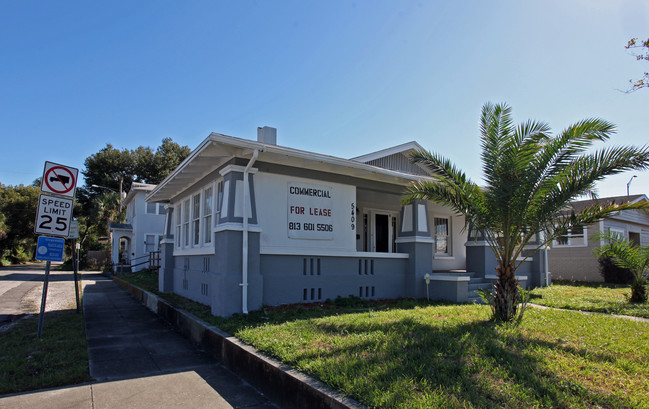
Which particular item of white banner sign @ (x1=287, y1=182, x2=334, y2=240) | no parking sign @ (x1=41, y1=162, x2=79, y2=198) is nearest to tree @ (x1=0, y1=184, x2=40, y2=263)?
no parking sign @ (x1=41, y1=162, x2=79, y2=198)

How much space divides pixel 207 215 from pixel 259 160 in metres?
2.52

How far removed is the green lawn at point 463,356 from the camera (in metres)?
3.74

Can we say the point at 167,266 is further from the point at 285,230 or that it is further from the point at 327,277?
the point at 327,277

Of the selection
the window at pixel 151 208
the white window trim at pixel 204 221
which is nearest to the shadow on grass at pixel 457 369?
the white window trim at pixel 204 221

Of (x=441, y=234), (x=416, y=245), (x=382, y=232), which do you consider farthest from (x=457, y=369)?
(x=441, y=234)

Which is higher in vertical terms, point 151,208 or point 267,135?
point 267,135

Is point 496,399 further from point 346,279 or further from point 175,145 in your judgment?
point 175,145

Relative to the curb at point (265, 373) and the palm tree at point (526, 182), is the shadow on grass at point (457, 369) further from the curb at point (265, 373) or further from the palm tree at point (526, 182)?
the palm tree at point (526, 182)

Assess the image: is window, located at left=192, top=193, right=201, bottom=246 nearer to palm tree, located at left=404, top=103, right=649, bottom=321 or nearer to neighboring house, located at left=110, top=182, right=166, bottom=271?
palm tree, located at left=404, top=103, right=649, bottom=321

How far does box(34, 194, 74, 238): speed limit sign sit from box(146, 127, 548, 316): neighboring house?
2642 mm

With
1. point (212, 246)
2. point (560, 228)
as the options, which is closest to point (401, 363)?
point (560, 228)

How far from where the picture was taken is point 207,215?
10484mm

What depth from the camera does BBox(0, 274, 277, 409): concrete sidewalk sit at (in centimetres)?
474

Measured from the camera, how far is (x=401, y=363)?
180 inches
